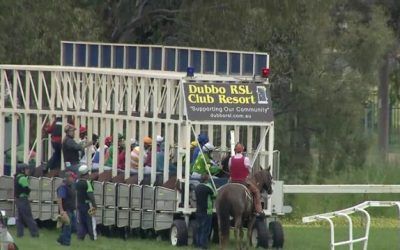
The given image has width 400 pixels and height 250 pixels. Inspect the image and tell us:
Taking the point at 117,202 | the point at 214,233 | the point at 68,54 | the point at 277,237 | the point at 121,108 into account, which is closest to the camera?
the point at 277,237

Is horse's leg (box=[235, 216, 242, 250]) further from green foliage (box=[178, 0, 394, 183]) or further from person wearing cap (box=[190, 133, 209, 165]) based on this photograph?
green foliage (box=[178, 0, 394, 183])

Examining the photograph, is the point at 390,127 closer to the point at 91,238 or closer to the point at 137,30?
the point at 137,30

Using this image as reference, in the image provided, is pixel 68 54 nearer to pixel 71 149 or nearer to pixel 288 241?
pixel 71 149

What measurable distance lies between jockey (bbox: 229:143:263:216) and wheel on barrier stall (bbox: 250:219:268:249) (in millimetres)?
667

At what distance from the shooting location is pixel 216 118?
26516 mm

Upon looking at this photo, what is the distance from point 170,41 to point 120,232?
1549 centimetres

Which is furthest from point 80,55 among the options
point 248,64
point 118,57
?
point 248,64

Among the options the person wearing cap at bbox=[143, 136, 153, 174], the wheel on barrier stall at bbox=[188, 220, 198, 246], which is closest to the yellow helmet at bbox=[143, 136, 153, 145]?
the person wearing cap at bbox=[143, 136, 153, 174]

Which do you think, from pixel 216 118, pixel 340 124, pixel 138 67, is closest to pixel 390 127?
pixel 340 124

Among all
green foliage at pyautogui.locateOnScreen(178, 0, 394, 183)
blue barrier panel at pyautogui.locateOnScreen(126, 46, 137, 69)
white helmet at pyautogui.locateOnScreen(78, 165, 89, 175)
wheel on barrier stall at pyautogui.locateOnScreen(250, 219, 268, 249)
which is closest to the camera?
wheel on barrier stall at pyautogui.locateOnScreen(250, 219, 268, 249)

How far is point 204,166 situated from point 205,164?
0.29 ft

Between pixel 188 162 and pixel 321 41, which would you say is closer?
pixel 188 162

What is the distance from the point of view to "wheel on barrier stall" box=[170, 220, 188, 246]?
86.0ft

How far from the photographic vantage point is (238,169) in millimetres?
25422
